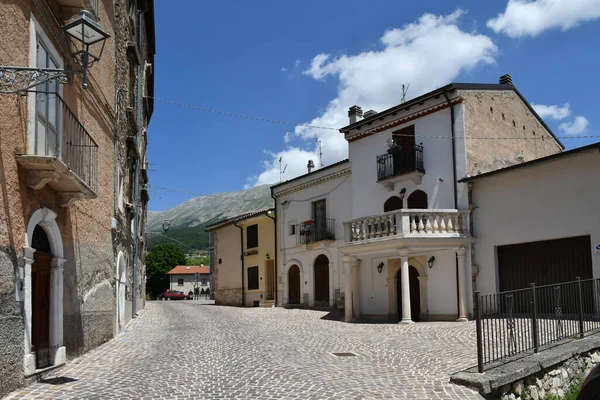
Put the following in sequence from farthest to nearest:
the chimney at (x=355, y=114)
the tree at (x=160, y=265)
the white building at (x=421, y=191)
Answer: the tree at (x=160, y=265) < the chimney at (x=355, y=114) < the white building at (x=421, y=191)

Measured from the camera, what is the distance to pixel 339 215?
2625 cm

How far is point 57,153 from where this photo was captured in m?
8.72

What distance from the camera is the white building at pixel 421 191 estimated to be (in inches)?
773

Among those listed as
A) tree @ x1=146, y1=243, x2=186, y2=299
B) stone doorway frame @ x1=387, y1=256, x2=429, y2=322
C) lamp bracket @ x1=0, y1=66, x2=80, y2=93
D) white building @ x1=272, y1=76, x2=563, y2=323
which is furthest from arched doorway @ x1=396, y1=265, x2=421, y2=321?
tree @ x1=146, y1=243, x2=186, y2=299

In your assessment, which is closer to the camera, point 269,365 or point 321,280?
point 269,365

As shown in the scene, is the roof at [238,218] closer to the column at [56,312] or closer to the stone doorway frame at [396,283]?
the stone doorway frame at [396,283]

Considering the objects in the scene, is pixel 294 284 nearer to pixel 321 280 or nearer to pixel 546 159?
pixel 321 280

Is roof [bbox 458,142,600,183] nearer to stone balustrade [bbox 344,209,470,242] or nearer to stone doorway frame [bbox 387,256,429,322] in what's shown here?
stone balustrade [bbox 344,209,470,242]

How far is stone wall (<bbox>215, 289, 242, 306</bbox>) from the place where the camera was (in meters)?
35.7

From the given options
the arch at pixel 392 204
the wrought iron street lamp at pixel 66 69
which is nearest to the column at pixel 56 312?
the wrought iron street lamp at pixel 66 69

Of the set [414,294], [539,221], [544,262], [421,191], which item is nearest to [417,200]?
[421,191]

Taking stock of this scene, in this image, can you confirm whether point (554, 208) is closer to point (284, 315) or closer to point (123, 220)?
point (284, 315)

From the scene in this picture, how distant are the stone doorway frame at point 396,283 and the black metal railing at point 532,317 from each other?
8.62 meters

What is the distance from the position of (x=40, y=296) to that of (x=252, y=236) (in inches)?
983
